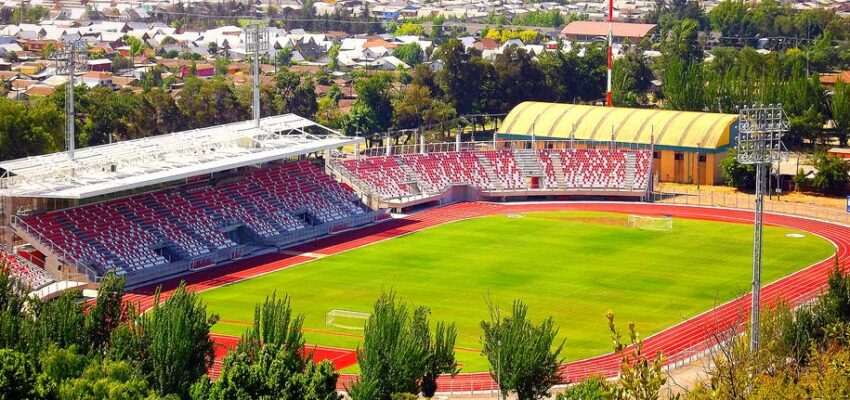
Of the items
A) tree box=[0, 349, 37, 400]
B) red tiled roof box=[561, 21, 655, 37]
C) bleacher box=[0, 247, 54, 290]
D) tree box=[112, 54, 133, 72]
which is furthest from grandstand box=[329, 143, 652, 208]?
red tiled roof box=[561, 21, 655, 37]

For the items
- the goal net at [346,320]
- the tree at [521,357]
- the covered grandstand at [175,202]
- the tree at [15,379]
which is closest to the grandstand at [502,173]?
the covered grandstand at [175,202]

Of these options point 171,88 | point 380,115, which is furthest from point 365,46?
point 380,115

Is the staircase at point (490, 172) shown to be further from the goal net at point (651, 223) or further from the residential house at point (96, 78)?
the residential house at point (96, 78)

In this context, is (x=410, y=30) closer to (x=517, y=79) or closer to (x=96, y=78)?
(x=96, y=78)

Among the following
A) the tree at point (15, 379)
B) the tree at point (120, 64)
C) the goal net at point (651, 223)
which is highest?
the tree at point (120, 64)

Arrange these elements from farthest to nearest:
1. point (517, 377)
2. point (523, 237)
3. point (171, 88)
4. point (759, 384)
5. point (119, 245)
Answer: point (171, 88), point (523, 237), point (119, 245), point (517, 377), point (759, 384)

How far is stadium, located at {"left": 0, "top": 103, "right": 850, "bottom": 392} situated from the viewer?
2261 inches

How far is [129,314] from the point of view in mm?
43875

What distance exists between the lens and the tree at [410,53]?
498ft

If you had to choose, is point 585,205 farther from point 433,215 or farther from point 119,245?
point 119,245

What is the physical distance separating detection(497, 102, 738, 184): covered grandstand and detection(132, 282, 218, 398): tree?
47060mm

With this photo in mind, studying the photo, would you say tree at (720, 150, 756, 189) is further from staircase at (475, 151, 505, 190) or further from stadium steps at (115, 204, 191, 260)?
stadium steps at (115, 204, 191, 260)

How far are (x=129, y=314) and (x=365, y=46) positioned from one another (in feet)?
377

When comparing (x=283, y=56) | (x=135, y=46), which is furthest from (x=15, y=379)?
(x=135, y=46)
